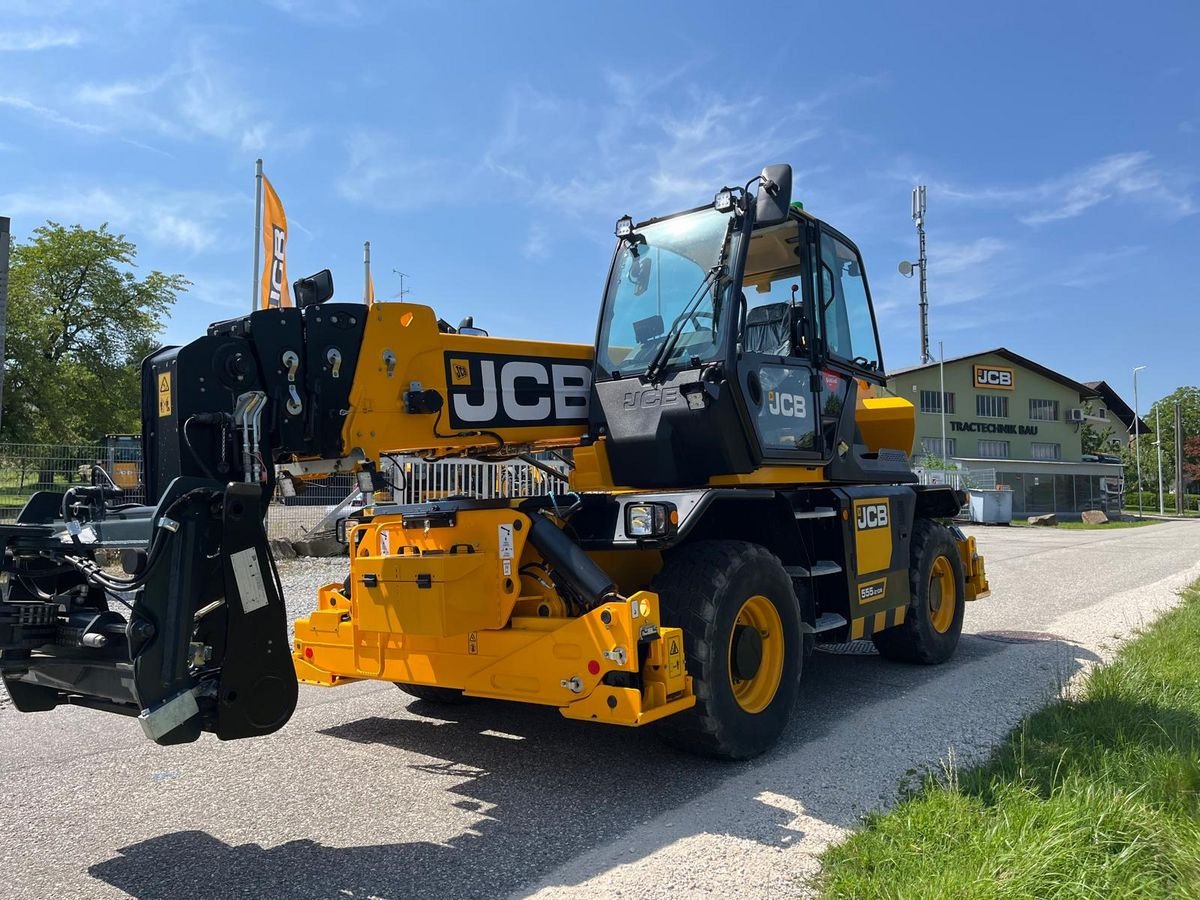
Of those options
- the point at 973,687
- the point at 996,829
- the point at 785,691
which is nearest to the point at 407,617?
the point at 785,691

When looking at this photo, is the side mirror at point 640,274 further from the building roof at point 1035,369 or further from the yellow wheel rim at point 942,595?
the building roof at point 1035,369

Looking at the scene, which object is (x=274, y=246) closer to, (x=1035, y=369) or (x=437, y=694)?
(x=437, y=694)

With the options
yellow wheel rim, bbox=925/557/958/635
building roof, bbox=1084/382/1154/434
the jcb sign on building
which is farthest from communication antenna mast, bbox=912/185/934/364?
building roof, bbox=1084/382/1154/434

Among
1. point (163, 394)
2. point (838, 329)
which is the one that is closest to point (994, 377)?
point (838, 329)

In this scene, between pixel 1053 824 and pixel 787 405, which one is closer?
pixel 1053 824

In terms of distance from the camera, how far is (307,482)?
15.6 ft

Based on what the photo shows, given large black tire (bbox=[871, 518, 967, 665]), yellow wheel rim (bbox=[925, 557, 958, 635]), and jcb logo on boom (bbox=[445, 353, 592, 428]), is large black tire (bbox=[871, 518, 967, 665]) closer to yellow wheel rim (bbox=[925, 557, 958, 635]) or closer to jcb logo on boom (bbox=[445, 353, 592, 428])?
yellow wheel rim (bbox=[925, 557, 958, 635])

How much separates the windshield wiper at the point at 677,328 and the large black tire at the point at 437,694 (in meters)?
2.44

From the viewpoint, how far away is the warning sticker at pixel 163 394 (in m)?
4.24

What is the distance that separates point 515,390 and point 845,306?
287cm

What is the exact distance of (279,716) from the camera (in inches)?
152

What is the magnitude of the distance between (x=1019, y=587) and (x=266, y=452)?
39.4 ft

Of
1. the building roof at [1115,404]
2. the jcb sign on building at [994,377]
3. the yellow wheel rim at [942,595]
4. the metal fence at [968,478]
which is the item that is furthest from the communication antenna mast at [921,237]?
the building roof at [1115,404]

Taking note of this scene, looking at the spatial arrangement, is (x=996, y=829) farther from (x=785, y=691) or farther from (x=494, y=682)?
(x=494, y=682)
